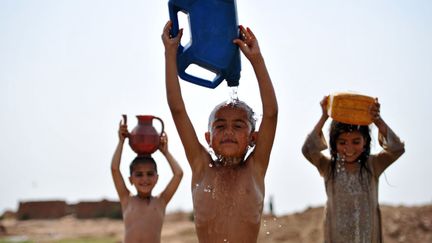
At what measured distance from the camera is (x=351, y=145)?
15.6ft

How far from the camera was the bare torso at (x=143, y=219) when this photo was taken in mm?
5408

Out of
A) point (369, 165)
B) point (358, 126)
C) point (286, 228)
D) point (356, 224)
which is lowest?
point (286, 228)

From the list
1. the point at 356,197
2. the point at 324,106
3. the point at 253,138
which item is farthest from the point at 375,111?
the point at 253,138

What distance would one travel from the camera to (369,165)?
480cm

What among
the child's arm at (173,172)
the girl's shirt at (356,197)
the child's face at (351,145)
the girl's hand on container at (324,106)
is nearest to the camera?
the girl's shirt at (356,197)

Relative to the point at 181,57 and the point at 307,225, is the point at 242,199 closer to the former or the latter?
the point at 181,57

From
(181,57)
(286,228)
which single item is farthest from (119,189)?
(286,228)

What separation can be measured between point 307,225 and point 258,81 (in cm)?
1113

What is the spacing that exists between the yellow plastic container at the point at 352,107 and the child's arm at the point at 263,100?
1577 mm

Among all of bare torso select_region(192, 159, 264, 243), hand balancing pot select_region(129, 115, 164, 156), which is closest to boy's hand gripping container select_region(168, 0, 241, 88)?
bare torso select_region(192, 159, 264, 243)

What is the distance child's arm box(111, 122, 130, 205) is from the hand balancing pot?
0.09 metres

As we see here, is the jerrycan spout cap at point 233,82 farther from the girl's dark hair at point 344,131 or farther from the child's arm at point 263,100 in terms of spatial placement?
the girl's dark hair at point 344,131

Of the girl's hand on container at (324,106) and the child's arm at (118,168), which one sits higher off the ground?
the girl's hand on container at (324,106)

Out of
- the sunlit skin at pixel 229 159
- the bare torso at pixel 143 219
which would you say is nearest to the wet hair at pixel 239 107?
the sunlit skin at pixel 229 159
